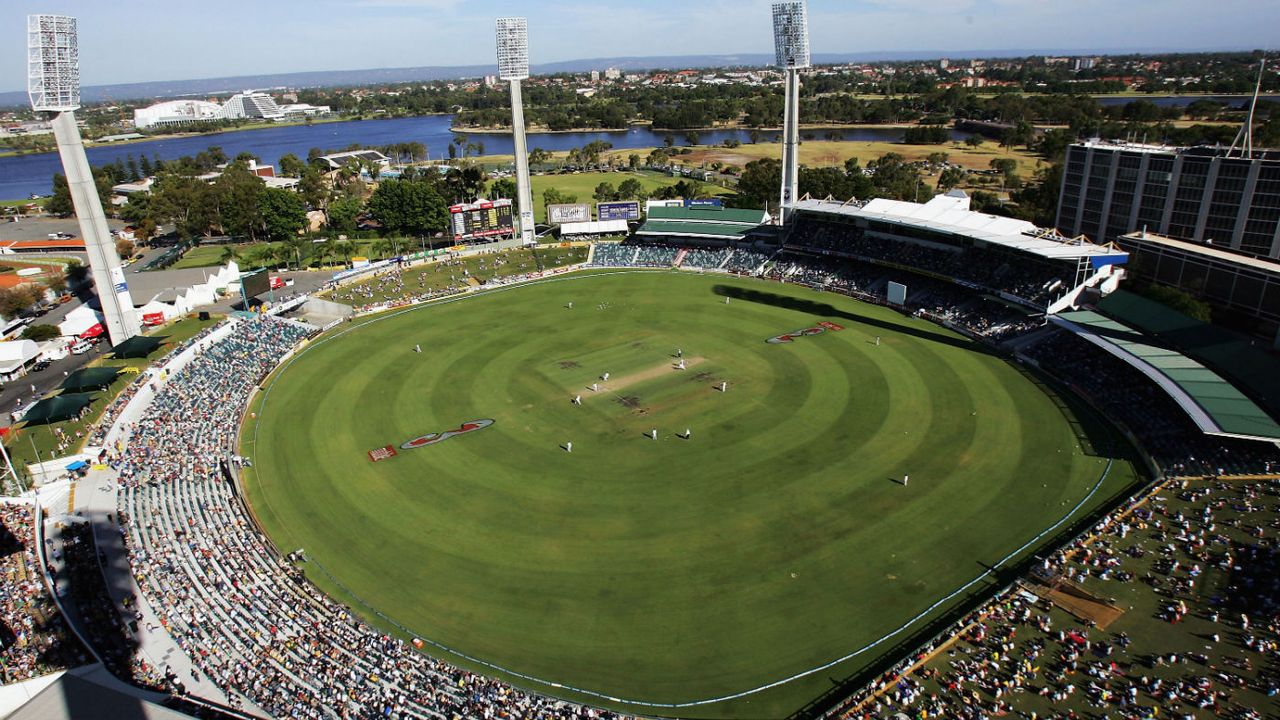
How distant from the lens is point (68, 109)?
5953cm

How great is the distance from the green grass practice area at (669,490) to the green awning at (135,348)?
11.9 metres

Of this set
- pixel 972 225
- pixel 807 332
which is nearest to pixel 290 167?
pixel 807 332

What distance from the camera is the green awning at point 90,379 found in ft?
178

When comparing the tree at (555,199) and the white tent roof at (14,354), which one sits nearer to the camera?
the white tent roof at (14,354)

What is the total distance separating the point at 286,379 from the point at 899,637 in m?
51.7

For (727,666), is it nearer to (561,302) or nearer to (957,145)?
(561,302)

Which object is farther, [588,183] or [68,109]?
[588,183]

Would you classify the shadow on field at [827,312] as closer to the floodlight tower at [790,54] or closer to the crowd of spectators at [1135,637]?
the floodlight tower at [790,54]

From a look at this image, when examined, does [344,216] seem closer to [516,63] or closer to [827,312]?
[516,63]

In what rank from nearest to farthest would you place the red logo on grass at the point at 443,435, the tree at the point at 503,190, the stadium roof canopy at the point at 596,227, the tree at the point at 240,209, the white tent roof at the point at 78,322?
the red logo on grass at the point at 443,435
the white tent roof at the point at 78,322
the stadium roof canopy at the point at 596,227
the tree at the point at 240,209
the tree at the point at 503,190

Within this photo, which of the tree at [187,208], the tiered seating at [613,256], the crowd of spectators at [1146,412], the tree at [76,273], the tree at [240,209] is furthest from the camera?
the tree at [187,208]

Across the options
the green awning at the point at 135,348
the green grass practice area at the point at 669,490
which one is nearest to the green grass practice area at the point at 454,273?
the green grass practice area at the point at 669,490

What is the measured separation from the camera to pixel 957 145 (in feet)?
592

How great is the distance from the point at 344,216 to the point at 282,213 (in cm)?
871
